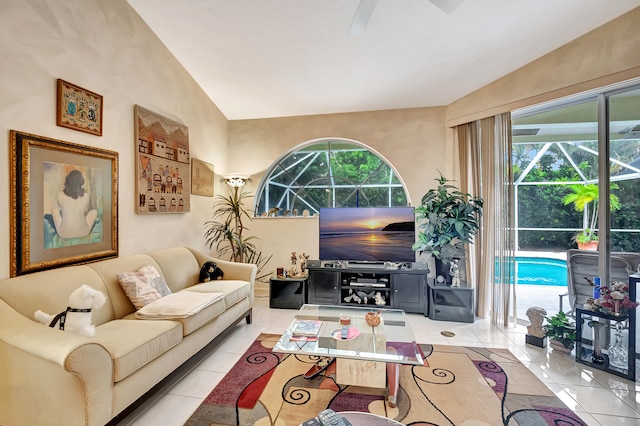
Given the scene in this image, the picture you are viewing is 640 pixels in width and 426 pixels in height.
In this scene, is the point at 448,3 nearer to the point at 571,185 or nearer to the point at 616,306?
the point at 571,185

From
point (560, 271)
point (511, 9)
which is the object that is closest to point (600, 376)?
point (560, 271)

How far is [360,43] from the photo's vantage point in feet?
9.69

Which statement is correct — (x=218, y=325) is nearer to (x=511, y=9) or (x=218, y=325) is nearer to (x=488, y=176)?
(x=488, y=176)

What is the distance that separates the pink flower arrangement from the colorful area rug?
84 centimetres

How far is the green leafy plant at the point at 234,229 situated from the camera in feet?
14.2

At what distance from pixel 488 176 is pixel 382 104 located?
1.74 m

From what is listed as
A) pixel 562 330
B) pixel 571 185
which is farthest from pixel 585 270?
pixel 571 185

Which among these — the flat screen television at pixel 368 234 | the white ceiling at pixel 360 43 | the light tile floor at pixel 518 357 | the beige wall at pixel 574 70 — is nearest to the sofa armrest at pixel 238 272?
the light tile floor at pixel 518 357

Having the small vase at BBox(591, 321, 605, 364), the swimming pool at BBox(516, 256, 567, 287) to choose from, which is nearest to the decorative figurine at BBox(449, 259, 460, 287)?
the swimming pool at BBox(516, 256, 567, 287)

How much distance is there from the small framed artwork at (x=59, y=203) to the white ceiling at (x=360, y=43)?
159cm

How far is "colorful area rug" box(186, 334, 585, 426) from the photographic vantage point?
5.97ft

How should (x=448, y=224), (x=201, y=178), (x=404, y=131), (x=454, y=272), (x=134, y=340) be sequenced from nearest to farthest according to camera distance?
(x=134, y=340)
(x=448, y=224)
(x=454, y=272)
(x=201, y=178)
(x=404, y=131)

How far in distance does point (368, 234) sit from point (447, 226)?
981 mm

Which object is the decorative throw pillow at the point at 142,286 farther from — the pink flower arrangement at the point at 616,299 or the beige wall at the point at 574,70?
the beige wall at the point at 574,70
